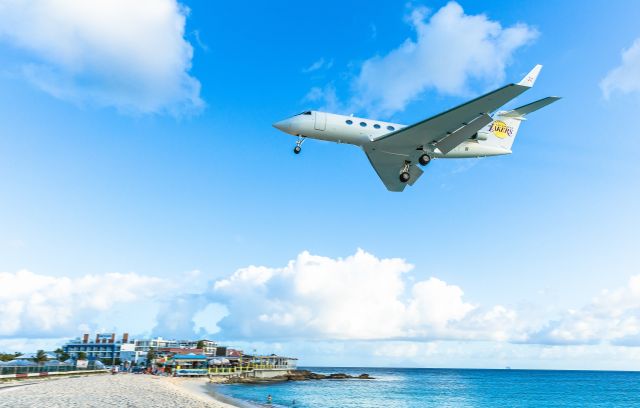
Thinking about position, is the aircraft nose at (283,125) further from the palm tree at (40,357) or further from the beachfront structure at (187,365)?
the palm tree at (40,357)

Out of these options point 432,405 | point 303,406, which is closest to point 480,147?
point 303,406

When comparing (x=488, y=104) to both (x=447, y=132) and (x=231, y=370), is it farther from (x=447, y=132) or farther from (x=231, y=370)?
(x=231, y=370)

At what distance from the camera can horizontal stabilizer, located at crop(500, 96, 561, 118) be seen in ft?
67.5

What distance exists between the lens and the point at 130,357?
141500 millimetres

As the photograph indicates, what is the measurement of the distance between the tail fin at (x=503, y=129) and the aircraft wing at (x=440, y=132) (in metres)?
2.71

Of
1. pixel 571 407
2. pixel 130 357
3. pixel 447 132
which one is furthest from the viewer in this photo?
pixel 130 357

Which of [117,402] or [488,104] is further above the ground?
[488,104]

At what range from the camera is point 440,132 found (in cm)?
2542

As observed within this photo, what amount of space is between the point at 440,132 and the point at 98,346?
158 m

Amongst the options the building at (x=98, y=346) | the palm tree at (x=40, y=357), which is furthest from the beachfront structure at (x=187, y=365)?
the building at (x=98, y=346)

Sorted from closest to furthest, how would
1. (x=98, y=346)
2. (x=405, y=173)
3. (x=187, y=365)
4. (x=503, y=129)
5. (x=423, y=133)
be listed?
(x=423, y=133), (x=503, y=129), (x=405, y=173), (x=187, y=365), (x=98, y=346)

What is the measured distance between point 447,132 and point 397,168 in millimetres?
5079

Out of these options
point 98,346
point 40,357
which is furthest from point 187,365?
point 98,346

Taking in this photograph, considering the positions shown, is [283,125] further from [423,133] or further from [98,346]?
[98,346]
